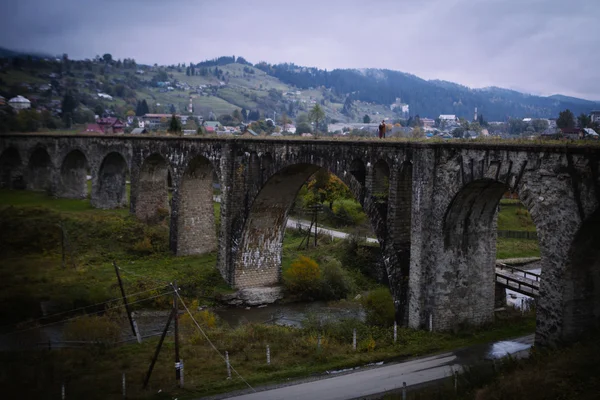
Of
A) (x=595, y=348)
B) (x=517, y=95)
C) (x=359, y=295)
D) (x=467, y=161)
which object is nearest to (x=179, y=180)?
(x=359, y=295)

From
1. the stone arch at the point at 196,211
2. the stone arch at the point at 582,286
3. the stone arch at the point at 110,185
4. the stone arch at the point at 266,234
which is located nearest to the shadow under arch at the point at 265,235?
the stone arch at the point at 266,234

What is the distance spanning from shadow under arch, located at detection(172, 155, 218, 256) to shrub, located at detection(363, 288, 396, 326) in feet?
51.9

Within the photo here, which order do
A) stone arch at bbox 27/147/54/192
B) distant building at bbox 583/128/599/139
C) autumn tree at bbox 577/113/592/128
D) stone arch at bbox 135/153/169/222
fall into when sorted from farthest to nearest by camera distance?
stone arch at bbox 27/147/54/192
stone arch at bbox 135/153/169/222
autumn tree at bbox 577/113/592/128
distant building at bbox 583/128/599/139

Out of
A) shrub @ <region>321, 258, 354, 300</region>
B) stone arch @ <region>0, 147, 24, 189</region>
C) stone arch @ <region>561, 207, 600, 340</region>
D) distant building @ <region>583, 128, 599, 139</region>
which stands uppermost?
distant building @ <region>583, 128, 599, 139</region>

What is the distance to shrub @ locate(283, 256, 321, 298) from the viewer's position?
1323 inches

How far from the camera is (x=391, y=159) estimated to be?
23.4 m

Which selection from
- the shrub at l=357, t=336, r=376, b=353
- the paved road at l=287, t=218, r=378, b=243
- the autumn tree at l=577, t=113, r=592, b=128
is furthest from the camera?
the paved road at l=287, t=218, r=378, b=243

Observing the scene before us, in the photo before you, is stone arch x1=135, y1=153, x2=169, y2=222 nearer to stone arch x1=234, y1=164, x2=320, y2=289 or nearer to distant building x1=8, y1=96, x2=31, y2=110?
stone arch x1=234, y1=164, x2=320, y2=289

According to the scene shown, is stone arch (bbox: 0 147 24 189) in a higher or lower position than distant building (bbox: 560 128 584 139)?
lower

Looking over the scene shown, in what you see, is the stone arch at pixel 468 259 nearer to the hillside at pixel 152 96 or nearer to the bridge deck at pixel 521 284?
the bridge deck at pixel 521 284

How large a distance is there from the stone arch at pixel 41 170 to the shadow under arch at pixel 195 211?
18554 millimetres

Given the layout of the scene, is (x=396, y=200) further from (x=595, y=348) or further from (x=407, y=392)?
(x=595, y=348)

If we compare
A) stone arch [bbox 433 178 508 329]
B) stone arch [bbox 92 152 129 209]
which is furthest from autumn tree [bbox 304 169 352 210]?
stone arch [bbox 433 178 508 329]

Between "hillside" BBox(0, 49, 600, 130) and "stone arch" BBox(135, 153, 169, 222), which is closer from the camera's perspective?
"hillside" BBox(0, 49, 600, 130)
